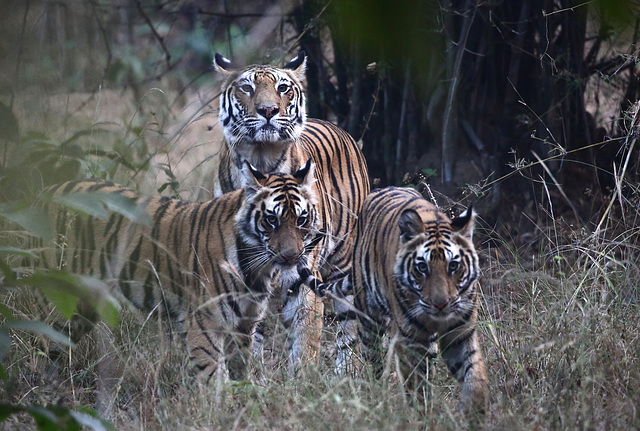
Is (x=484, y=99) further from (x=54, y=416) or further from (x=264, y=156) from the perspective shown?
(x=54, y=416)

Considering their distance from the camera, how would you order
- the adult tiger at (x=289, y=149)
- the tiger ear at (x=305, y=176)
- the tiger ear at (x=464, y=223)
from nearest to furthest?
the tiger ear at (x=464, y=223), the tiger ear at (x=305, y=176), the adult tiger at (x=289, y=149)

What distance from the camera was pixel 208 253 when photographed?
436 cm

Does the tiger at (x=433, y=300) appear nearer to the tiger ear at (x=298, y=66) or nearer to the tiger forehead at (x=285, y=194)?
the tiger forehead at (x=285, y=194)

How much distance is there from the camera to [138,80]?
7.57 metres

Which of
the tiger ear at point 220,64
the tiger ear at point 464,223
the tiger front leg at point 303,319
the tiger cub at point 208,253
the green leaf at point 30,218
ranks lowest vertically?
the tiger front leg at point 303,319

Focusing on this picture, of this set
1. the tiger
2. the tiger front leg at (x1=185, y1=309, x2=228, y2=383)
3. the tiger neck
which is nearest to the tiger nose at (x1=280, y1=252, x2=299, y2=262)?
the tiger

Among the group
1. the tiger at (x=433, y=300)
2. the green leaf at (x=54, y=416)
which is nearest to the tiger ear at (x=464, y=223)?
the tiger at (x=433, y=300)

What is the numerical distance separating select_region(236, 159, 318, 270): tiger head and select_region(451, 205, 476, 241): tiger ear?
0.89 m

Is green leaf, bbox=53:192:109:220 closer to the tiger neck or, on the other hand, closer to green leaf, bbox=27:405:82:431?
green leaf, bbox=27:405:82:431

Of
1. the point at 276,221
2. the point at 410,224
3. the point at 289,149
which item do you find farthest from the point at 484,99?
the point at 410,224

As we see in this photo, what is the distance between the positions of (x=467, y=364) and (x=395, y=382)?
35 cm

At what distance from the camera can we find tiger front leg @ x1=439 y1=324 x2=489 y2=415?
3.23 m

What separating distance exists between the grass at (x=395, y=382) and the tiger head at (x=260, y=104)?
4.61 feet

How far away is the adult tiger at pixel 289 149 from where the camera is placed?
4812mm
